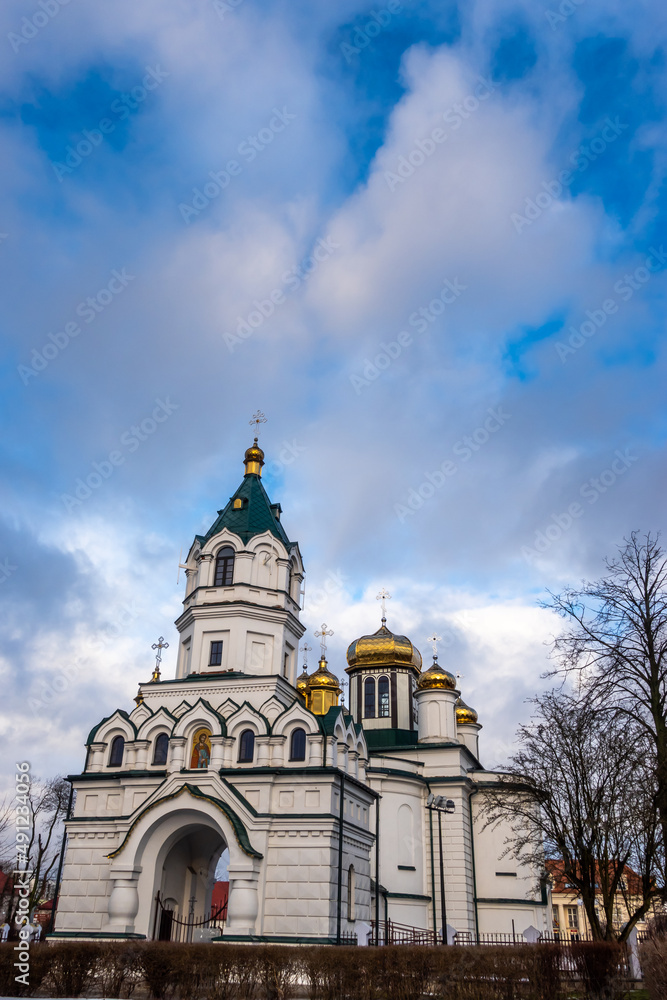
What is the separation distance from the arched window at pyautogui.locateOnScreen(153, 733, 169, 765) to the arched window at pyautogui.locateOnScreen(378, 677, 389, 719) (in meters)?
15.6

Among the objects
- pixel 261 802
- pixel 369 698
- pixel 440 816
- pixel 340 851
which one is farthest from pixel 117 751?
pixel 369 698

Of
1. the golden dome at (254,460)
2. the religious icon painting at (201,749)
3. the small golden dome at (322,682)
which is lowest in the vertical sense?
the religious icon painting at (201,749)

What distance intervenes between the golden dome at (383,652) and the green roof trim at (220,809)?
17.5 metres

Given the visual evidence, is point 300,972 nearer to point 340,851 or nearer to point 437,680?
point 340,851

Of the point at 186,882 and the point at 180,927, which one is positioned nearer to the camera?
the point at 180,927

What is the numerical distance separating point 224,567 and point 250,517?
2355mm

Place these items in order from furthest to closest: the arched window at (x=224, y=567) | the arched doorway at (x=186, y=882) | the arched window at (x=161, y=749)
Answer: the arched window at (x=224, y=567)
the arched window at (x=161, y=749)
the arched doorway at (x=186, y=882)

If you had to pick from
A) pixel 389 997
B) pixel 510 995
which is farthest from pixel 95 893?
pixel 510 995

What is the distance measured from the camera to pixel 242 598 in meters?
27.2

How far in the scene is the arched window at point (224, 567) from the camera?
27891 millimetres

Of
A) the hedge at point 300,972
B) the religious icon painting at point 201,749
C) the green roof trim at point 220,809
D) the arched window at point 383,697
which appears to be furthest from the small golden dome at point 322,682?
the hedge at point 300,972

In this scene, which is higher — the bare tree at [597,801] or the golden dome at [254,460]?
the golden dome at [254,460]

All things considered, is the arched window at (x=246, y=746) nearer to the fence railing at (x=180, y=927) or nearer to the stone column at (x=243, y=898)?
the stone column at (x=243, y=898)

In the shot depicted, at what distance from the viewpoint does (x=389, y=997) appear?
1345 cm
